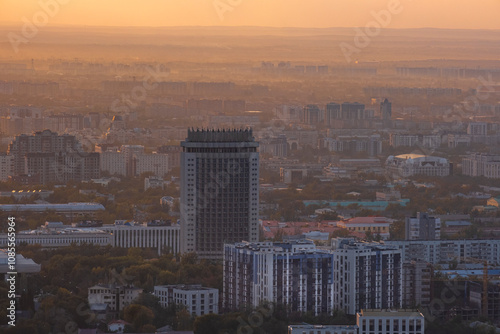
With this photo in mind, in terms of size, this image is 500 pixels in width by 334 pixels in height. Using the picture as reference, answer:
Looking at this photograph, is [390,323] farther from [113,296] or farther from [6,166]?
[6,166]

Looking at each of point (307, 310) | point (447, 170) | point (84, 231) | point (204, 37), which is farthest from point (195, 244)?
point (447, 170)

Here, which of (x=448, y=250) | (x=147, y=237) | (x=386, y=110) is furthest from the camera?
(x=386, y=110)

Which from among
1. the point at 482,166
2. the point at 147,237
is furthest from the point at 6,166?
the point at 147,237

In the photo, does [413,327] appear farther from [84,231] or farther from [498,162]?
[498,162]

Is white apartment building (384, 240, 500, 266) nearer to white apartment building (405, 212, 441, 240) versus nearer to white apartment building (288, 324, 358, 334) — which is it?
white apartment building (405, 212, 441, 240)

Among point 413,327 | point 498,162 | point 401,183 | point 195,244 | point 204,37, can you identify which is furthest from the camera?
point 498,162

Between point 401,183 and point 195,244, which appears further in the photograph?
point 401,183
